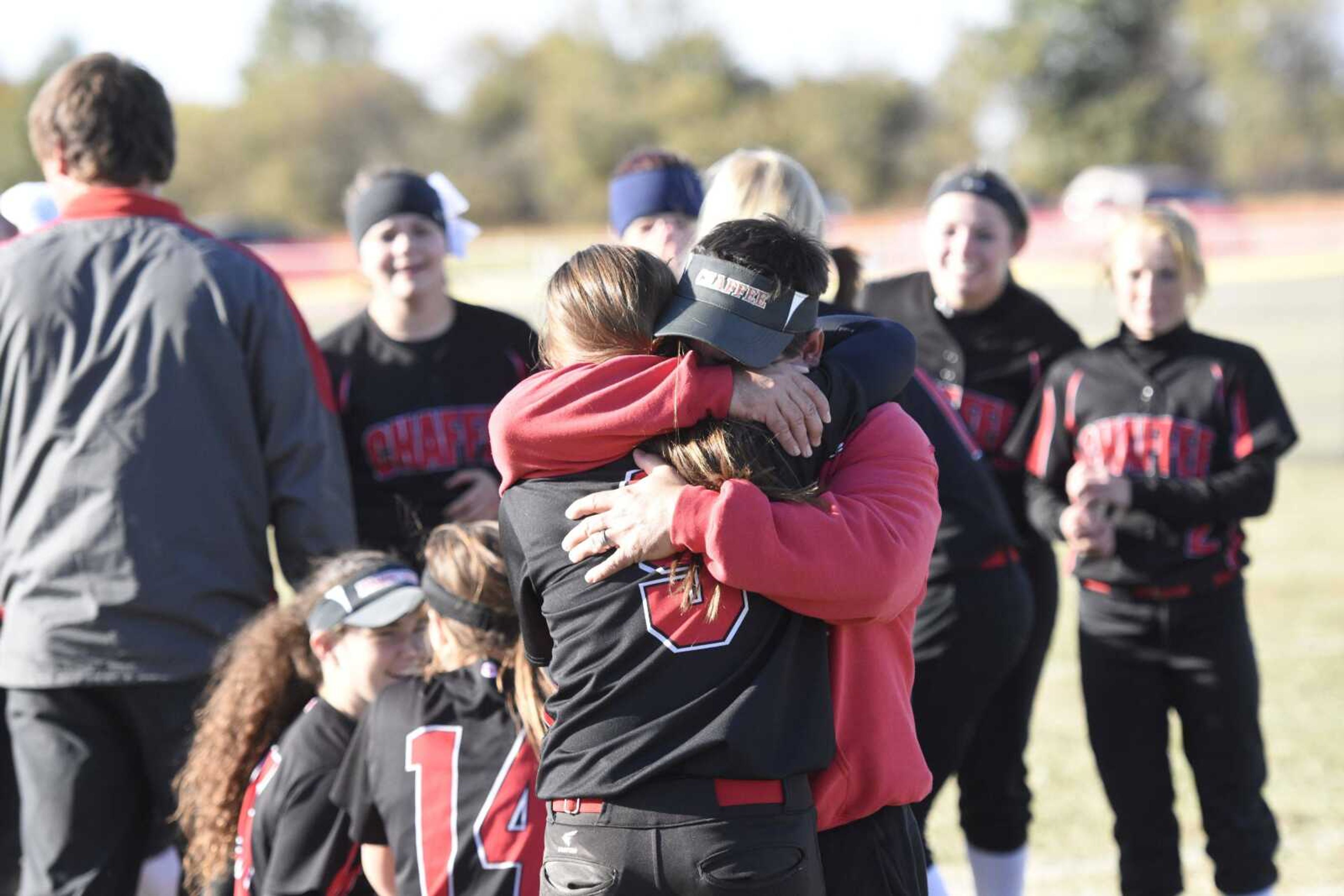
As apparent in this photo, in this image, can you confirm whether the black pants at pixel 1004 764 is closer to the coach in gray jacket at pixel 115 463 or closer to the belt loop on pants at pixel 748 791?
the coach in gray jacket at pixel 115 463

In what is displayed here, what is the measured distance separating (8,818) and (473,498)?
1.56m

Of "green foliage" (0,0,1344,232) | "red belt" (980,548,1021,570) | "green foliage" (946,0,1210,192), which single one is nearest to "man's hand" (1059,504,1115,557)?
"red belt" (980,548,1021,570)

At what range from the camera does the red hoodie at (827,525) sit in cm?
199

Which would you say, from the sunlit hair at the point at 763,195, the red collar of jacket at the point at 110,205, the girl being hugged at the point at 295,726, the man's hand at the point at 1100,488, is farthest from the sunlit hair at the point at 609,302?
the man's hand at the point at 1100,488

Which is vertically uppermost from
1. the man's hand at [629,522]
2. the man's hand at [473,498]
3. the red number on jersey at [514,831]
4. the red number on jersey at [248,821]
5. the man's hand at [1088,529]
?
the man's hand at [629,522]

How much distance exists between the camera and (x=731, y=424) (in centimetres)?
207

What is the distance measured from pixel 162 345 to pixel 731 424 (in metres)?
1.71

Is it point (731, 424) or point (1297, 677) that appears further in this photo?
point (1297, 677)

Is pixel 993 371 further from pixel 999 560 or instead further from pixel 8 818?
pixel 8 818

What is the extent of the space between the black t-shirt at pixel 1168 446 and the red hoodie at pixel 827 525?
1842mm

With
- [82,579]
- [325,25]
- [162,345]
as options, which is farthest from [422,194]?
[325,25]

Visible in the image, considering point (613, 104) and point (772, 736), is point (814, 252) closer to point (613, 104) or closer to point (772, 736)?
point (772, 736)

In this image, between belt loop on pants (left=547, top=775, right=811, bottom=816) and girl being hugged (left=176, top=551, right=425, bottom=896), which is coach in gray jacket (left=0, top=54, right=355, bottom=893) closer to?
girl being hugged (left=176, top=551, right=425, bottom=896)

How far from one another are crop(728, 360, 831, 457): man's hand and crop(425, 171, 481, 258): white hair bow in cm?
225
